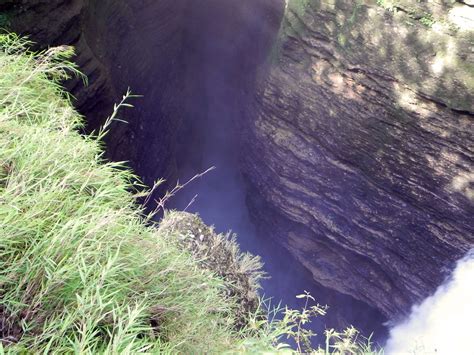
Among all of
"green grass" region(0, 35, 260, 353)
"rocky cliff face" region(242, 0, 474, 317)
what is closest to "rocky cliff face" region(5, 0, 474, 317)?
"rocky cliff face" region(242, 0, 474, 317)

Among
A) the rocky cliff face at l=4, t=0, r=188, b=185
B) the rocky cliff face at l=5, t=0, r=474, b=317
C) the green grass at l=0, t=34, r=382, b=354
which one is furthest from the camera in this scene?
the rocky cliff face at l=5, t=0, r=474, b=317

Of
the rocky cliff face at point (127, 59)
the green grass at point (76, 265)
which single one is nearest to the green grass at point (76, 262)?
the green grass at point (76, 265)

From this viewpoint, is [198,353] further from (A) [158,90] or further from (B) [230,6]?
(B) [230,6]

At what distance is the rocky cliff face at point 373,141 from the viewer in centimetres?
492

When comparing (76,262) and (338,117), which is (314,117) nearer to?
(338,117)

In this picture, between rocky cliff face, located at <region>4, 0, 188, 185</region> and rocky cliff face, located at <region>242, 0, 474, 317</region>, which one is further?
rocky cliff face, located at <region>242, 0, 474, 317</region>

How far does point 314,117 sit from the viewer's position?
629 cm

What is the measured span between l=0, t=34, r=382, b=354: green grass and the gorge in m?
2.38

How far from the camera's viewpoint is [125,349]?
119 centimetres

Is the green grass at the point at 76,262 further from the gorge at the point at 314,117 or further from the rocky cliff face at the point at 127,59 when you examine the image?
the gorge at the point at 314,117

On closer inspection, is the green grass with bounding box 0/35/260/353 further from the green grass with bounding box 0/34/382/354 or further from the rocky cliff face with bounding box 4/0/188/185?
the rocky cliff face with bounding box 4/0/188/185

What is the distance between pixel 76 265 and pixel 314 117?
5.41 metres

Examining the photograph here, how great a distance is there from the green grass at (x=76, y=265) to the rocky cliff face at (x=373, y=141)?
4113 mm

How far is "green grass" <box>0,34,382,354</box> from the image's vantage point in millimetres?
1229
